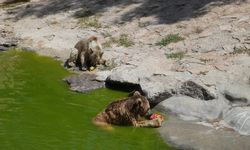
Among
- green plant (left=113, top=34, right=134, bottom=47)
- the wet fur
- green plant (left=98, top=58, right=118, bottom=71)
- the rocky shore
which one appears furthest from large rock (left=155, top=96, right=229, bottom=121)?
green plant (left=113, top=34, right=134, bottom=47)

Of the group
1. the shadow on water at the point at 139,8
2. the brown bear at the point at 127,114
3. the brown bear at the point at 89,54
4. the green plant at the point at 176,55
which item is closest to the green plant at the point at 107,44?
the brown bear at the point at 89,54

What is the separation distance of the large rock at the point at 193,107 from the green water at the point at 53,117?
4.11 ft

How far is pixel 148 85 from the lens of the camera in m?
15.6

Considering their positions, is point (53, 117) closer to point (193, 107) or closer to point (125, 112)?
Answer: point (125, 112)

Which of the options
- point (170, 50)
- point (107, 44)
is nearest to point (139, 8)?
point (107, 44)

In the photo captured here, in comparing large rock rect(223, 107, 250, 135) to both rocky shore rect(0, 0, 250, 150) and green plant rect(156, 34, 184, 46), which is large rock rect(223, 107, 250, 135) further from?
green plant rect(156, 34, 184, 46)

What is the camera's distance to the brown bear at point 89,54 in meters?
18.9

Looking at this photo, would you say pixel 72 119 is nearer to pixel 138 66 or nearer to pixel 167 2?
pixel 138 66

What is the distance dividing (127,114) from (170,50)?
20.9 ft

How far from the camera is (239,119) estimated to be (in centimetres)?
1334

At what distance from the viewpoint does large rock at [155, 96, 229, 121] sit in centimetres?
1409

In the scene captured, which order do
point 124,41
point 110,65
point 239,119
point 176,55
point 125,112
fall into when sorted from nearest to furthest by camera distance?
point 239,119, point 125,112, point 176,55, point 110,65, point 124,41

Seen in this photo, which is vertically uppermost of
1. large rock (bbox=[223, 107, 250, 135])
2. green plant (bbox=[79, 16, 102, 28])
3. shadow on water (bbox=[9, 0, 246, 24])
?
shadow on water (bbox=[9, 0, 246, 24])

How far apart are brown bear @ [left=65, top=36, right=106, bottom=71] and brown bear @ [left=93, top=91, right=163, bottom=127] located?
5.30 meters
